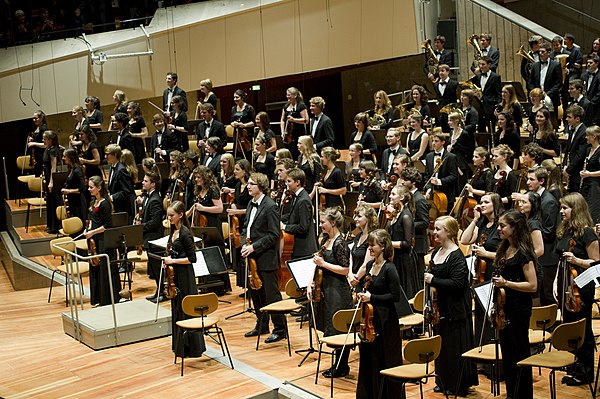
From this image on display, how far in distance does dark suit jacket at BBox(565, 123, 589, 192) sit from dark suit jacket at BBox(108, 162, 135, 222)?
17.2 ft

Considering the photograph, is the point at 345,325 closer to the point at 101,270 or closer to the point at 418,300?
the point at 418,300

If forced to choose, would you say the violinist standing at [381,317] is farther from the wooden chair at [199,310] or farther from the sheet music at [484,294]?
the wooden chair at [199,310]

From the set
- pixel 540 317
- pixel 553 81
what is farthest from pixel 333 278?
pixel 553 81

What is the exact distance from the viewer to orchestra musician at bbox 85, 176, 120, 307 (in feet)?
32.6

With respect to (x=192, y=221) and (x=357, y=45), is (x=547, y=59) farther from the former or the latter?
(x=192, y=221)

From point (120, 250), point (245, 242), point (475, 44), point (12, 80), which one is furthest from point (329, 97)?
point (245, 242)

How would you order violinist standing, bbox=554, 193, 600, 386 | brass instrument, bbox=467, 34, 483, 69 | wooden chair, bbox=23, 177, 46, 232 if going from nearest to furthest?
violinist standing, bbox=554, 193, 600, 386, wooden chair, bbox=23, 177, 46, 232, brass instrument, bbox=467, 34, 483, 69

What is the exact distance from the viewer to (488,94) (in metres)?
13.0

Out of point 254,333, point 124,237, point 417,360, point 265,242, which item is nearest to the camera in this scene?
point 417,360

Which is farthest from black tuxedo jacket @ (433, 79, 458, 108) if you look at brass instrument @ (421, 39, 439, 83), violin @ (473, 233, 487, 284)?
violin @ (473, 233, 487, 284)

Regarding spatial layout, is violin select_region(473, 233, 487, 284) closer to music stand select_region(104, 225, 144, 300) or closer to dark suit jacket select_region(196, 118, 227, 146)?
music stand select_region(104, 225, 144, 300)

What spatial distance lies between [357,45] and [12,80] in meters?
5.78

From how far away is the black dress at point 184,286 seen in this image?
8258 millimetres

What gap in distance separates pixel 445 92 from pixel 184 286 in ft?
19.9
